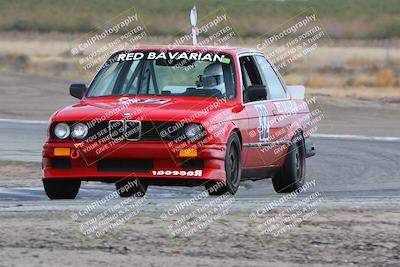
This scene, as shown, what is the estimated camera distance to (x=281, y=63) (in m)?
49.5

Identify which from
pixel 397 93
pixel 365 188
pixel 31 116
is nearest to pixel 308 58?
pixel 397 93

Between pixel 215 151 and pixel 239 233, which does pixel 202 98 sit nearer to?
pixel 215 151

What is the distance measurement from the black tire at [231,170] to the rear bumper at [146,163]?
0.13 m

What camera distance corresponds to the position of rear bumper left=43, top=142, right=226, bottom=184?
1143 cm

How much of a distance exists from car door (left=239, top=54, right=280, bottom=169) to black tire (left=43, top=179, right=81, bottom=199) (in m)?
1.61

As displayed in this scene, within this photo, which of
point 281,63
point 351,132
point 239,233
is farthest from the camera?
point 281,63

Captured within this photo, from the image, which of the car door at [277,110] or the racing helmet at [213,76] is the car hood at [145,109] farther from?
the car door at [277,110]

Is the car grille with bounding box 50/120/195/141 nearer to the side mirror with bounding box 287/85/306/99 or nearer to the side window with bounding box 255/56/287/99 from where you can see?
the side window with bounding box 255/56/287/99

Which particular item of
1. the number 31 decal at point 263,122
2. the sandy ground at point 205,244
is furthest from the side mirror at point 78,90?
the sandy ground at point 205,244

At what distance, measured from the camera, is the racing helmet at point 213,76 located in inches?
504

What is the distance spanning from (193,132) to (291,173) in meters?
2.26

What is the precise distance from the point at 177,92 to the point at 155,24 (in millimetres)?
58914

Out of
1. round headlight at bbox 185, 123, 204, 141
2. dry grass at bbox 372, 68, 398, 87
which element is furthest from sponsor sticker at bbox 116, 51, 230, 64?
dry grass at bbox 372, 68, 398, 87

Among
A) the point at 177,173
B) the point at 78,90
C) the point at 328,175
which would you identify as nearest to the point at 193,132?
the point at 177,173
